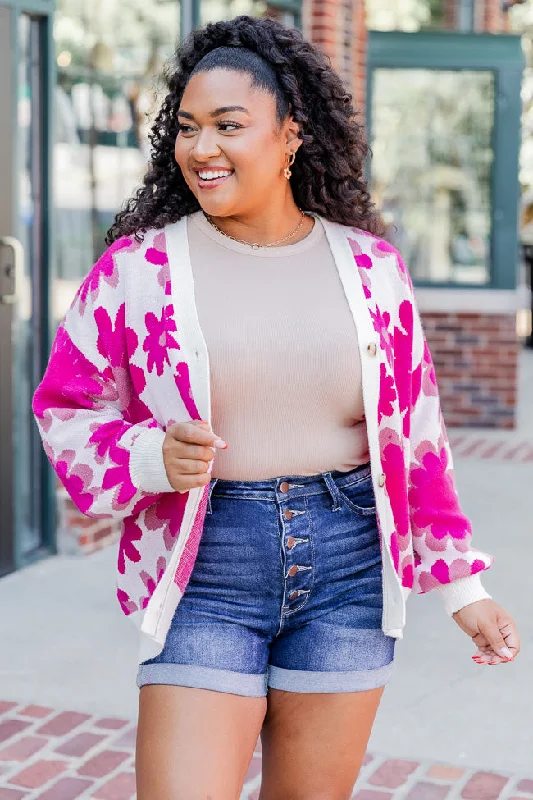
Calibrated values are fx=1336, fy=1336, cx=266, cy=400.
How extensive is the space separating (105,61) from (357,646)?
4.66 metres

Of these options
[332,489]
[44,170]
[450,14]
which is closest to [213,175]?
[332,489]

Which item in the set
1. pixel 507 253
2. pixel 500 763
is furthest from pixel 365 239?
pixel 507 253

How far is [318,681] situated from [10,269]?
143 inches

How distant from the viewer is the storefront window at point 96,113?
6.20 metres

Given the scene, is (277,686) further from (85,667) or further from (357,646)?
(85,667)

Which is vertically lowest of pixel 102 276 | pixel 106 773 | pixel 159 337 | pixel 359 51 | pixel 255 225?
pixel 106 773

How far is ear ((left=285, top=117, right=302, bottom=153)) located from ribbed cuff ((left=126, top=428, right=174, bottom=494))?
62 cm

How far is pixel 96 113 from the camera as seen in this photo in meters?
6.45

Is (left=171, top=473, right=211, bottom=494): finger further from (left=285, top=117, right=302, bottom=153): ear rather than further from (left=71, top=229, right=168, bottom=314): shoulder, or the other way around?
(left=285, top=117, right=302, bottom=153): ear

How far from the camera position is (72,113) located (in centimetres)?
623

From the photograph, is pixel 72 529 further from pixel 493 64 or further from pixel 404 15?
pixel 404 15

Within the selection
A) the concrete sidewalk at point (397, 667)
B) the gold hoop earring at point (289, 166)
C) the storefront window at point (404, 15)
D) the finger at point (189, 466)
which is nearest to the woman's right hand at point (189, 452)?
the finger at point (189, 466)

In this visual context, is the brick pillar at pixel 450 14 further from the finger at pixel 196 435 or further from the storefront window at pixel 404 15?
the finger at pixel 196 435

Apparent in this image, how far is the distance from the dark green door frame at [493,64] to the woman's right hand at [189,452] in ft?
26.7
